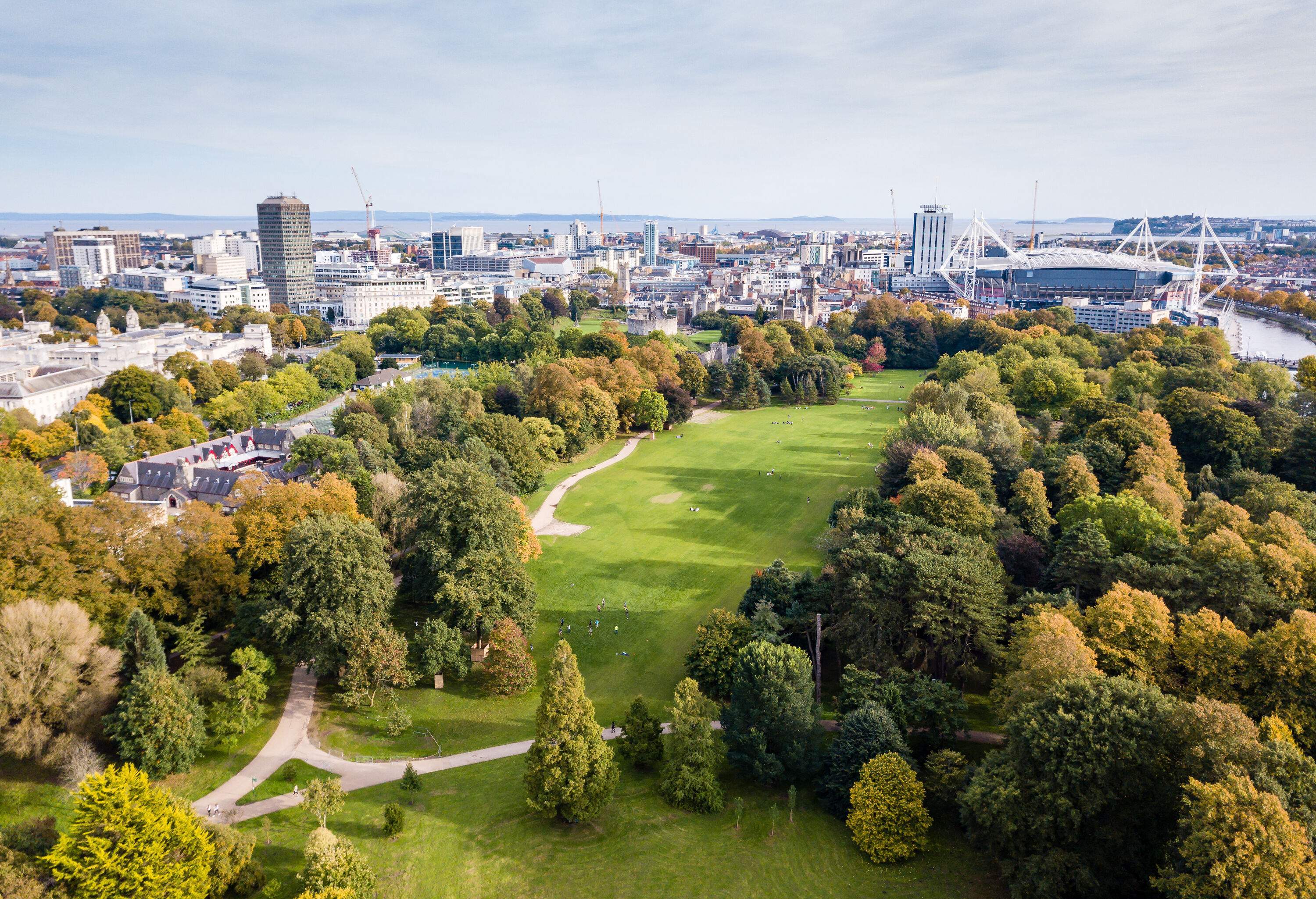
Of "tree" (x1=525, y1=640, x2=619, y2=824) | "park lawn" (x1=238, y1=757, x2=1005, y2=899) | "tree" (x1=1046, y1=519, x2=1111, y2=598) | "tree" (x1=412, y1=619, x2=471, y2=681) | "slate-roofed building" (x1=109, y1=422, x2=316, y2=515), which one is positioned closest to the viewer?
"park lawn" (x1=238, y1=757, x2=1005, y2=899)

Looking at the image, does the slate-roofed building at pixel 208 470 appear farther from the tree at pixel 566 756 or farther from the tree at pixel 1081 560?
the tree at pixel 1081 560

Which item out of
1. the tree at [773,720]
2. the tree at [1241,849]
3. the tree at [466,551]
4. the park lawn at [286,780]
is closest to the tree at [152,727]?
the park lawn at [286,780]

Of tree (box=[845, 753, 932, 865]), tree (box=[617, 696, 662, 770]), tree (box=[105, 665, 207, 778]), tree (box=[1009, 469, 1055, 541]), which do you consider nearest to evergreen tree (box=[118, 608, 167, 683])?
tree (box=[105, 665, 207, 778])

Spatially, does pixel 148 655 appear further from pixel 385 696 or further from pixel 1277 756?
pixel 1277 756

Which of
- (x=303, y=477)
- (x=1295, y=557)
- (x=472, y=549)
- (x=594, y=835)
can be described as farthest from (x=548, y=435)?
(x=1295, y=557)

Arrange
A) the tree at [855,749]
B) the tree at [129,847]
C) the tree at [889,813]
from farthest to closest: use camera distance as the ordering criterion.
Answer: the tree at [855,749]
the tree at [889,813]
the tree at [129,847]

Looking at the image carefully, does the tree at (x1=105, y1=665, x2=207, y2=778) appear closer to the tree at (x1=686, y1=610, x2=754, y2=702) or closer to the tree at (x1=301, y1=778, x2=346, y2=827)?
the tree at (x1=301, y1=778, x2=346, y2=827)

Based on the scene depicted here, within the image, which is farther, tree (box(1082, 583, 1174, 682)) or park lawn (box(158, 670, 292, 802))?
park lawn (box(158, 670, 292, 802))
